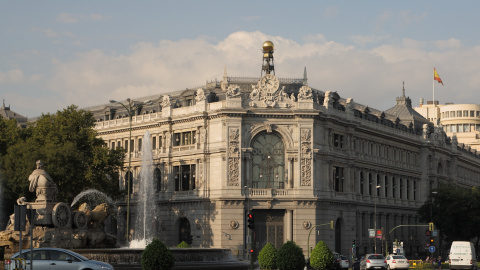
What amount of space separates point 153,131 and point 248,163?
47.9 ft

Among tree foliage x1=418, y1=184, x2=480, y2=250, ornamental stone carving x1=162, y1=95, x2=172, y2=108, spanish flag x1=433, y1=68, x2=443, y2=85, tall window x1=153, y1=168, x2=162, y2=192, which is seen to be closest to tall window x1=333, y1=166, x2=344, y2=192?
tree foliage x1=418, y1=184, x2=480, y2=250

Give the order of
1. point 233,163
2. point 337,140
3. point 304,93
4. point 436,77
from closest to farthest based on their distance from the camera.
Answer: point 233,163 < point 304,93 < point 337,140 < point 436,77

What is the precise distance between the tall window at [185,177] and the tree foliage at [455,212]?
1146 inches

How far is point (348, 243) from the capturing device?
90.9 m

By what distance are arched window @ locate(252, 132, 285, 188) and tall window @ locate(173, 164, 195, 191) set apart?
6.94 metres

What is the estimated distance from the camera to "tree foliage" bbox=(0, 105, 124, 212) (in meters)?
73.1

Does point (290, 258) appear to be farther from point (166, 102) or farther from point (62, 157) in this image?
point (166, 102)

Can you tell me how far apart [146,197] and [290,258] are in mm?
45470

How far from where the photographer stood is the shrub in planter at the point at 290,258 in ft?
157

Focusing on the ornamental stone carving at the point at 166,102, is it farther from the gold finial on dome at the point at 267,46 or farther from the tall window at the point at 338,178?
the tall window at the point at 338,178

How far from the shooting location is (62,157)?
73625 millimetres

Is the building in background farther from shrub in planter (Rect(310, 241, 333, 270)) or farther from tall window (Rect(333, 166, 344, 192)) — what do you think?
shrub in planter (Rect(310, 241, 333, 270))

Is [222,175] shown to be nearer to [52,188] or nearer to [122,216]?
[122,216]

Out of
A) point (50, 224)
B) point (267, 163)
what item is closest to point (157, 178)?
point (267, 163)
